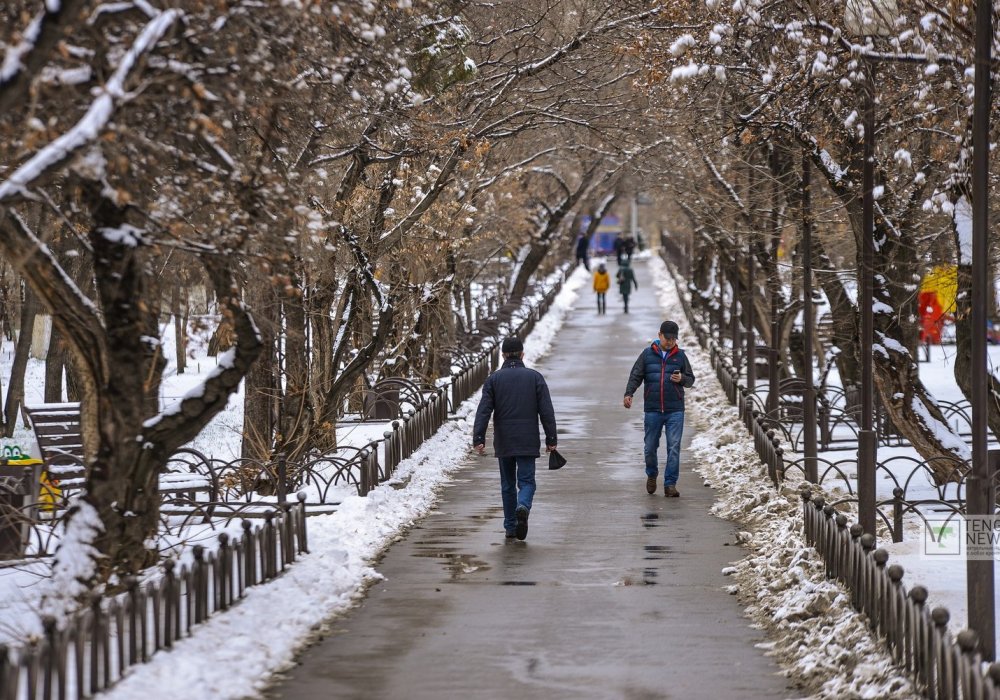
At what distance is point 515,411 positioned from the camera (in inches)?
518

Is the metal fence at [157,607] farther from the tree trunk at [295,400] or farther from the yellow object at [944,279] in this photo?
the yellow object at [944,279]

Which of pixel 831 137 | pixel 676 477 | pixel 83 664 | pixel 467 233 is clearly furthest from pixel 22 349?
pixel 83 664

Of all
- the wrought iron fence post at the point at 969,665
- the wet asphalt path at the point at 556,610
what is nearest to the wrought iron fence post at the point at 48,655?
the wet asphalt path at the point at 556,610

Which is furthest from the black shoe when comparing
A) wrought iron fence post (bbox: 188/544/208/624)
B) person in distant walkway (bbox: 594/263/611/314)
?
person in distant walkway (bbox: 594/263/611/314)

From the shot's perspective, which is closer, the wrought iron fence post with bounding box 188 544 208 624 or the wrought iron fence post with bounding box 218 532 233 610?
the wrought iron fence post with bounding box 188 544 208 624

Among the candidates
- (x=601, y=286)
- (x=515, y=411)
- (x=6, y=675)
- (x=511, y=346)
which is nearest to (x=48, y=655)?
(x=6, y=675)

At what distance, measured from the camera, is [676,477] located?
51.6ft

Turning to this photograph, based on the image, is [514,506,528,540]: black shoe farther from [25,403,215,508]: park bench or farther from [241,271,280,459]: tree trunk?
[241,271,280,459]: tree trunk

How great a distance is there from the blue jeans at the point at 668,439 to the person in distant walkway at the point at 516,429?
2595mm

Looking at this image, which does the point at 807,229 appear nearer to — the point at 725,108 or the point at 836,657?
the point at 725,108

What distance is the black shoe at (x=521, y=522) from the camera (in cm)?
1288

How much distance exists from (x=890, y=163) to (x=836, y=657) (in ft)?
29.4

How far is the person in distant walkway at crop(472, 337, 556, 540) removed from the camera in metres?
13.0

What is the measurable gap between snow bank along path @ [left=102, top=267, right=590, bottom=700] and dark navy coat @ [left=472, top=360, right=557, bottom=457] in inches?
55.5
